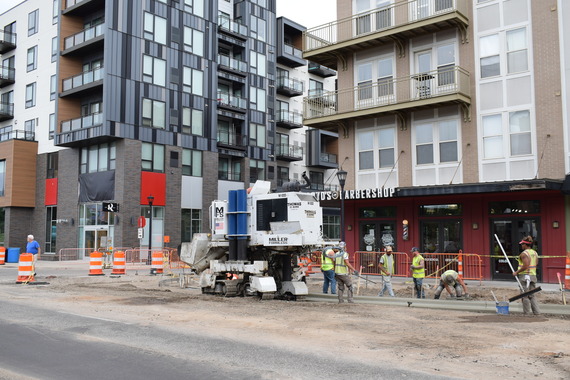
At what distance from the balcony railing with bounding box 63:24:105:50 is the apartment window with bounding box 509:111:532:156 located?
29031mm

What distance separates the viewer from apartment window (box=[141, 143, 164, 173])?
131 feet

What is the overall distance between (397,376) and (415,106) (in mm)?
17426

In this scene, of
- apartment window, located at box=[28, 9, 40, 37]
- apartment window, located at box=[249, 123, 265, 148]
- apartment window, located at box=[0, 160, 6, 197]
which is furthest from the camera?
apartment window, located at box=[249, 123, 265, 148]

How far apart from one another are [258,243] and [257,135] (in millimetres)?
35217

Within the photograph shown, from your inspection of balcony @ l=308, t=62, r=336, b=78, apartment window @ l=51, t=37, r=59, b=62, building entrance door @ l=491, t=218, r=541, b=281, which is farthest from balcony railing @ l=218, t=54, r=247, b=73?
building entrance door @ l=491, t=218, r=541, b=281

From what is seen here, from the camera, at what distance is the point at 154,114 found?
40906 millimetres

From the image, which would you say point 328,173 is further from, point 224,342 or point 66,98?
point 224,342

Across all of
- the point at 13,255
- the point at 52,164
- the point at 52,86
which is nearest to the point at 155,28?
the point at 52,86

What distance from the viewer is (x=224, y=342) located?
9195 millimetres

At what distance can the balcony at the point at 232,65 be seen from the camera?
154ft

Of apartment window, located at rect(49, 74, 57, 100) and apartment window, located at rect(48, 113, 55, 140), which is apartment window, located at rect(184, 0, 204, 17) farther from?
apartment window, located at rect(48, 113, 55, 140)

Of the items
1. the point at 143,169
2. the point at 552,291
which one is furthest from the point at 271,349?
the point at 143,169

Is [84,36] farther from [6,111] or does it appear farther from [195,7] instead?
[6,111]

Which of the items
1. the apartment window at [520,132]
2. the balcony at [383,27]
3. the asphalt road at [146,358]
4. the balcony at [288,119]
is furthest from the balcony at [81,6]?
the asphalt road at [146,358]
